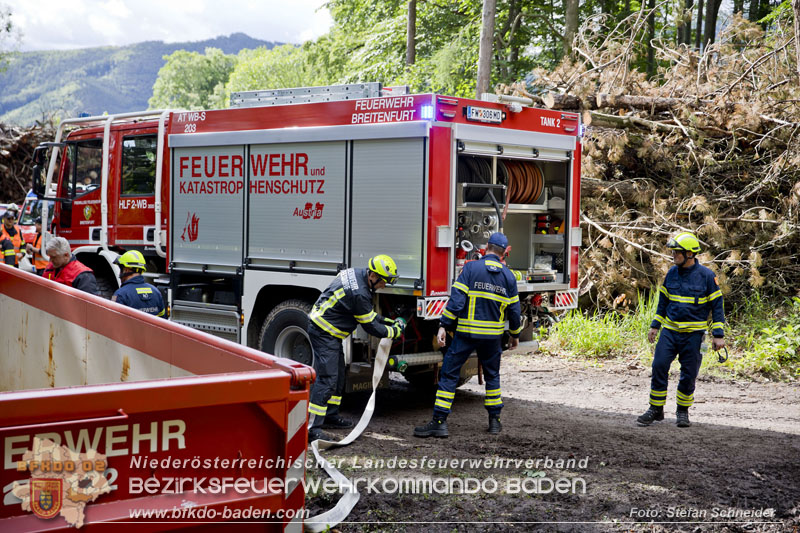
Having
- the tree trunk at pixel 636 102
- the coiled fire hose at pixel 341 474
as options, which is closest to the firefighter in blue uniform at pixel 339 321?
the coiled fire hose at pixel 341 474

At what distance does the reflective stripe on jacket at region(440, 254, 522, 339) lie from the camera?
662cm

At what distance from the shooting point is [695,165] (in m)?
11.0

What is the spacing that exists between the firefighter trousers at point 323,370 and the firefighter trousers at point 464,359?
905mm

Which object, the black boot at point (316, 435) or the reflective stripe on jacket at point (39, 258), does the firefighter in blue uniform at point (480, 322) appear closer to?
the black boot at point (316, 435)

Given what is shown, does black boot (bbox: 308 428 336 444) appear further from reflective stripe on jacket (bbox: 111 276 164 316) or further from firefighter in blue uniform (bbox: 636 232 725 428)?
firefighter in blue uniform (bbox: 636 232 725 428)

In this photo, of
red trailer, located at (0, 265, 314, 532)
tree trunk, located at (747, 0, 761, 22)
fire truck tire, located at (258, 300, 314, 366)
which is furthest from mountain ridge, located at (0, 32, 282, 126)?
red trailer, located at (0, 265, 314, 532)

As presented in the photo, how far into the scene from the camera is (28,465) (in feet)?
7.60

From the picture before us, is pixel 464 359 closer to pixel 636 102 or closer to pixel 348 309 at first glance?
pixel 348 309

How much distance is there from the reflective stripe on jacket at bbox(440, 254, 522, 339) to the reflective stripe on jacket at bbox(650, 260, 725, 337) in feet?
5.34

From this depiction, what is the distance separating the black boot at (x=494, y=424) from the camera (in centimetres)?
673

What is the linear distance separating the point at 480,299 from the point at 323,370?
143 centimetres

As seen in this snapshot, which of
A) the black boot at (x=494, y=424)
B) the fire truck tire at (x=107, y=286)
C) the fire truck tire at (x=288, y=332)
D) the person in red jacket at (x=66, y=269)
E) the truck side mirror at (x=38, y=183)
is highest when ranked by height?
the truck side mirror at (x=38, y=183)

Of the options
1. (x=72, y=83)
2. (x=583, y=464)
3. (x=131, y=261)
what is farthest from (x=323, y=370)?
(x=72, y=83)

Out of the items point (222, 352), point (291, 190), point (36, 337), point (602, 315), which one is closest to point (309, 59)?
point (602, 315)
